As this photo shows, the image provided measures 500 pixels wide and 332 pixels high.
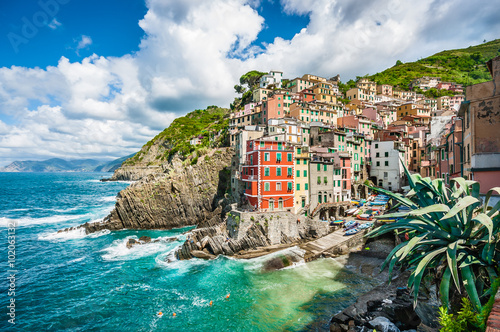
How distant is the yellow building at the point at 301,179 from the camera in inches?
1651

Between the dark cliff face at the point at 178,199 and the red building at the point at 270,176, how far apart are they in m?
13.9

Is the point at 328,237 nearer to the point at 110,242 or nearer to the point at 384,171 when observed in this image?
the point at 384,171

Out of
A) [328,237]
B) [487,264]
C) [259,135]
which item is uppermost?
[259,135]

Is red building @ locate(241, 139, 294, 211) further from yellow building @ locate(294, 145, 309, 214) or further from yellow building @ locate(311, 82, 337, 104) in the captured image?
yellow building @ locate(311, 82, 337, 104)

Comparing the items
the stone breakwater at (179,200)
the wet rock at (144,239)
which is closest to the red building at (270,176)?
the stone breakwater at (179,200)

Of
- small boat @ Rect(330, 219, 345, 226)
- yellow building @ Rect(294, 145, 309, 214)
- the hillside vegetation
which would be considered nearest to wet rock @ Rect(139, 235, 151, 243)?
yellow building @ Rect(294, 145, 309, 214)

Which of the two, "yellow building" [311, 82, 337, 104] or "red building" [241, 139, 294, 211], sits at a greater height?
"yellow building" [311, 82, 337, 104]

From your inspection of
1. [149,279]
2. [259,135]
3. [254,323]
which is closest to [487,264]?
[254,323]

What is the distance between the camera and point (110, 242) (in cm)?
4297

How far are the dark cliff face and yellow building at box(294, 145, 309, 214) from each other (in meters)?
16.4

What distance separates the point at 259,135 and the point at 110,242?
3441cm

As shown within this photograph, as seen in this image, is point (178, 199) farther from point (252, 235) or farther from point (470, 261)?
point (470, 261)

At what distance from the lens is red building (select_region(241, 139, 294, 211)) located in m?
38.7

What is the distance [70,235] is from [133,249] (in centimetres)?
1728
